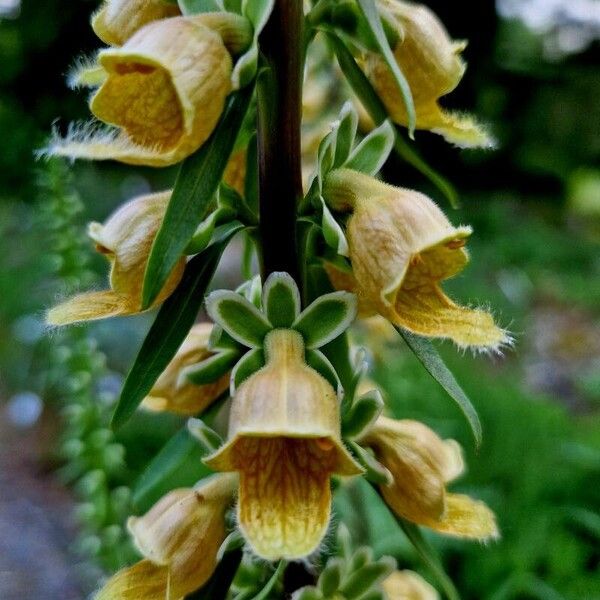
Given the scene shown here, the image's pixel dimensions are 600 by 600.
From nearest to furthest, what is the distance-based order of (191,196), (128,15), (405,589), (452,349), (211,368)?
(191,196) < (128,15) < (211,368) < (405,589) < (452,349)

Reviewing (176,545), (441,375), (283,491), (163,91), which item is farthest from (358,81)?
(176,545)

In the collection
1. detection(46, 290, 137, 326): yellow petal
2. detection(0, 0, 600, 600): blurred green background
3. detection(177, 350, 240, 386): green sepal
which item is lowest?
detection(0, 0, 600, 600): blurred green background

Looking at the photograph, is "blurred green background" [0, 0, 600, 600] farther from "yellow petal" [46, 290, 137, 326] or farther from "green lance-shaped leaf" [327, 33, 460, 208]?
"green lance-shaped leaf" [327, 33, 460, 208]

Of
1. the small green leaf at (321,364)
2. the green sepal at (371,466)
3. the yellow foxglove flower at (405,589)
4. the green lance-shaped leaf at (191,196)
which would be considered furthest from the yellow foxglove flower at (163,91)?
the yellow foxglove flower at (405,589)

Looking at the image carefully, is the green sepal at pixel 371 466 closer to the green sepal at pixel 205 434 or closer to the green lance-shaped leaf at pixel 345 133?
the green sepal at pixel 205 434

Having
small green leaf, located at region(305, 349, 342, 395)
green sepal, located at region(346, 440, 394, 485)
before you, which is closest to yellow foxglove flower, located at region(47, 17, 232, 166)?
small green leaf, located at region(305, 349, 342, 395)

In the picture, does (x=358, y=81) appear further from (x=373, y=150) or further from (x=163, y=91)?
(x=163, y=91)

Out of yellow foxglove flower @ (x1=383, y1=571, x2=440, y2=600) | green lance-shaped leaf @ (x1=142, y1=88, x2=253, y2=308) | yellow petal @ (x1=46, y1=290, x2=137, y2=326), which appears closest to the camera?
green lance-shaped leaf @ (x1=142, y1=88, x2=253, y2=308)
